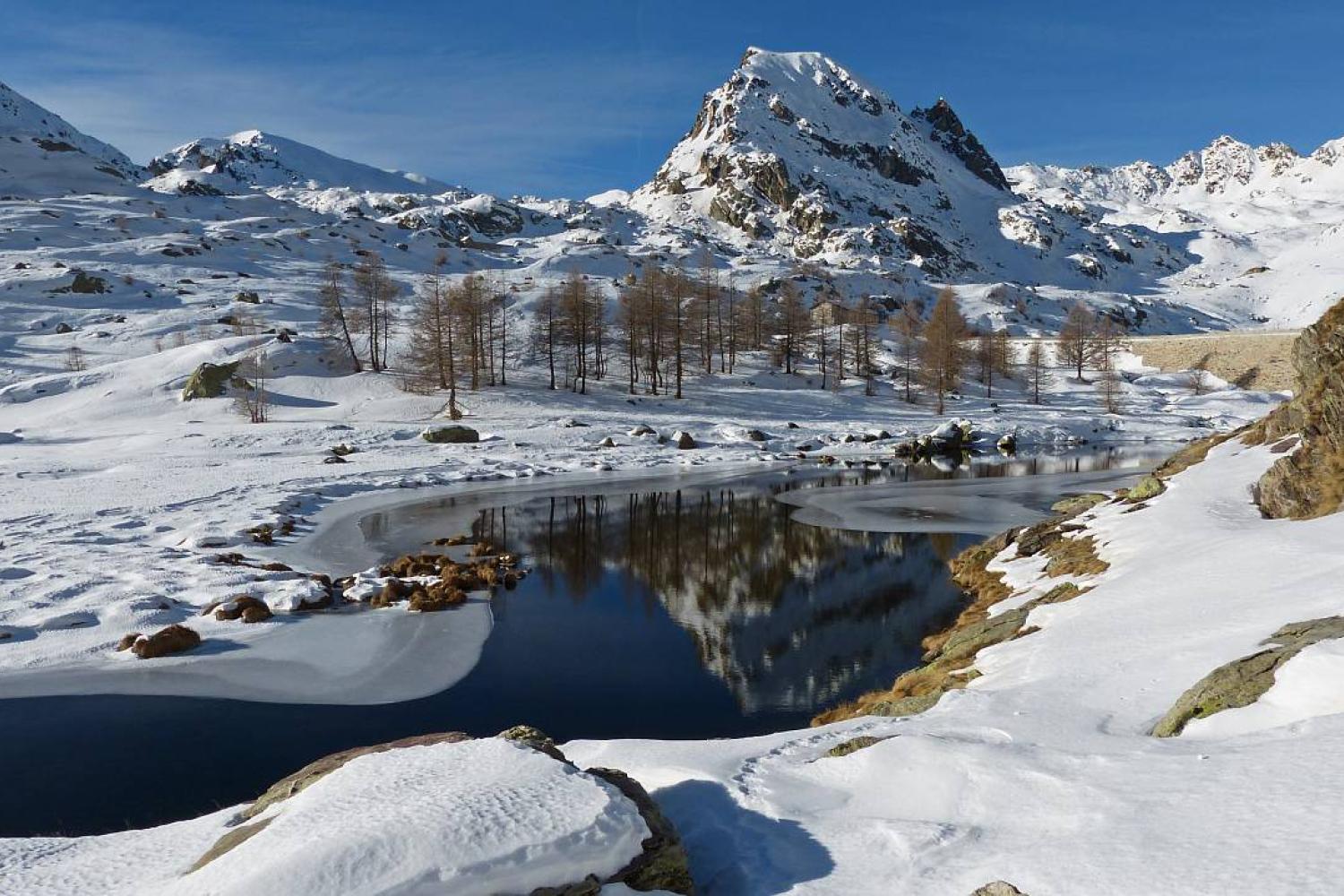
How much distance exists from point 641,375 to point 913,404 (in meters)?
23.6

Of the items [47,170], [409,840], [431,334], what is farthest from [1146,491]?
[47,170]

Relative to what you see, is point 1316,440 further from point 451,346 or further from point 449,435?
point 451,346

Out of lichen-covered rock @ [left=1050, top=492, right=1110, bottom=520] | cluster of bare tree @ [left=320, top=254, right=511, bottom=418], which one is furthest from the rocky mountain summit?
lichen-covered rock @ [left=1050, top=492, right=1110, bottom=520]

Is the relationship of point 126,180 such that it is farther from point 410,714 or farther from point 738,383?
point 410,714

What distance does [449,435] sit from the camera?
4209cm

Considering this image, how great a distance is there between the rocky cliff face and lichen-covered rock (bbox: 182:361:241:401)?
5189cm

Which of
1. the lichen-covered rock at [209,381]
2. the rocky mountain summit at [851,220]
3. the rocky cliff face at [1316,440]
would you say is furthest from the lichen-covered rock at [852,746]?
the rocky mountain summit at [851,220]

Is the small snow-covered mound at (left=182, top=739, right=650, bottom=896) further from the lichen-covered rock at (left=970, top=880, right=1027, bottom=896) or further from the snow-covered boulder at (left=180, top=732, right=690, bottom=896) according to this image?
the lichen-covered rock at (left=970, top=880, right=1027, bottom=896)

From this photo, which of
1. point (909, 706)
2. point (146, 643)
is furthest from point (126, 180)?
point (909, 706)

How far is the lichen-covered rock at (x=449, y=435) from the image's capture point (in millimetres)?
41812

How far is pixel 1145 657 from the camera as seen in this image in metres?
9.27

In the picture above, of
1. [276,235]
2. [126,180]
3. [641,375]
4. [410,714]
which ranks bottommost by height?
[410,714]

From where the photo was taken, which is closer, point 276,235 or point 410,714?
point 410,714

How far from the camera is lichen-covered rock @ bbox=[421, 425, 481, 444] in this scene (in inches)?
1646
